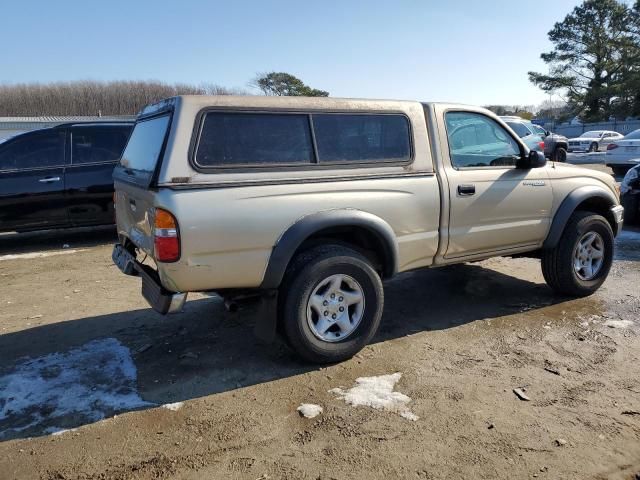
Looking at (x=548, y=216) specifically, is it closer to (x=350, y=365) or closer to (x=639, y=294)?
(x=639, y=294)

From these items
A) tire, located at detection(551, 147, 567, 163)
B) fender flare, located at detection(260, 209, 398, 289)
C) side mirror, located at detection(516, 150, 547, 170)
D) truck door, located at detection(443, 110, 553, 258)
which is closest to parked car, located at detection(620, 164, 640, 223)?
truck door, located at detection(443, 110, 553, 258)

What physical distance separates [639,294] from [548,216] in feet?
4.65

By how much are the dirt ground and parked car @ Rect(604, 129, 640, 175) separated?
11.6 meters

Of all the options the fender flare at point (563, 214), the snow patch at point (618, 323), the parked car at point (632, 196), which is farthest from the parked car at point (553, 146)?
the snow patch at point (618, 323)

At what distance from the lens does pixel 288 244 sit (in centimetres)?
349

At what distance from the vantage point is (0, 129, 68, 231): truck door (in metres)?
7.52

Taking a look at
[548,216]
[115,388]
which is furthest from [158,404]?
[548,216]

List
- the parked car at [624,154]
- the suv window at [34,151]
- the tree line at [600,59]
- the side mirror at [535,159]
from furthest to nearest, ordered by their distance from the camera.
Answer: the tree line at [600,59]
the parked car at [624,154]
the suv window at [34,151]
the side mirror at [535,159]

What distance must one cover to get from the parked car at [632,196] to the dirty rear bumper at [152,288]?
8.21 metres

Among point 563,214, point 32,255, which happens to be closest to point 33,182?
point 32,255

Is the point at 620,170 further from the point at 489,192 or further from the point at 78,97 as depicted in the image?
the point at 78,97

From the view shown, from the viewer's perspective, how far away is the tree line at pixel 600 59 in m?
41.2

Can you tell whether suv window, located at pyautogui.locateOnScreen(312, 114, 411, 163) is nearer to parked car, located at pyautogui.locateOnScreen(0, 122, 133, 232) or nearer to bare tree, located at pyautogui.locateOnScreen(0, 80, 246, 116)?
parked car, located at pyautogui.locateOnScreen(0, 122, 133, 232)

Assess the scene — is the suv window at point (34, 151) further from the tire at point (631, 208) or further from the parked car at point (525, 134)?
the parked car at point (525, 134)
